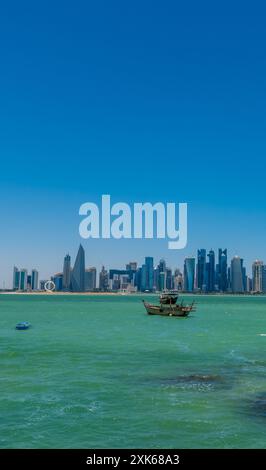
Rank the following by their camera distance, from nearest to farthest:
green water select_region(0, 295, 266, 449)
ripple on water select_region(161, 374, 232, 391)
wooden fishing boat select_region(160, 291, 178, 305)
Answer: green water select_region(0, 295, 266, 449)
ripple on water select_region(161, 374, 232, 391)
wooden fishing boat select_region(160, 291, 178, 305)

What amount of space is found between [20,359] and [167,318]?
272 feet

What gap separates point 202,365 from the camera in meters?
49.1

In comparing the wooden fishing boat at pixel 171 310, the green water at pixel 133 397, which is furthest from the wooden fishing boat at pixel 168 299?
the green water at pixel 133 397

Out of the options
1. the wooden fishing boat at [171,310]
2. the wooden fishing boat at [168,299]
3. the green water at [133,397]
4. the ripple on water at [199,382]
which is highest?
the wooden fishing boat at [168,299]

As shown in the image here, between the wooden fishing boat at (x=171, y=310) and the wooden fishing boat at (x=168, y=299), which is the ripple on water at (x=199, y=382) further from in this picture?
the wooden fishing boat at (x=168, y=299)

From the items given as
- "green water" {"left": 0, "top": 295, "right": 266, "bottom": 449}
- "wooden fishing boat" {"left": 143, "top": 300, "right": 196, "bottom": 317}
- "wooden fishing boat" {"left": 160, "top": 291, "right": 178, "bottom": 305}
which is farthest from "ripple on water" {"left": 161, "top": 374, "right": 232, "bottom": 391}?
"wooden fishing boat" {"left": 160, "top": 291, "right": 178, "bottom": 305}

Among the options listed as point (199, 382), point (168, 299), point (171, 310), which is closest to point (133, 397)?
point (199, 382)

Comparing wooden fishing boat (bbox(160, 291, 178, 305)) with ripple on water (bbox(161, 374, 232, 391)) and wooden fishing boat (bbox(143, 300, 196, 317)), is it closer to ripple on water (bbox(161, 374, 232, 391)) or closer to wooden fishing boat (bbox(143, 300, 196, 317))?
wooden fishing boat (bbox(143, 300, 196, 317))

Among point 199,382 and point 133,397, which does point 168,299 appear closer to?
point 199,382

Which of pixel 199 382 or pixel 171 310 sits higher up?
pixel 171 310

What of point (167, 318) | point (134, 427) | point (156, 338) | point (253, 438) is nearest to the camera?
point (253, 438)

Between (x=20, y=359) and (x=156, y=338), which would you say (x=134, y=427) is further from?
(x=156, y=338)

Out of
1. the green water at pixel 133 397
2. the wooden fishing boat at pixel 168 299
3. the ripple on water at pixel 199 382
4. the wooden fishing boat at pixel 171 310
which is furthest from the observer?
the wooden fishing boat at pixel 168 299
